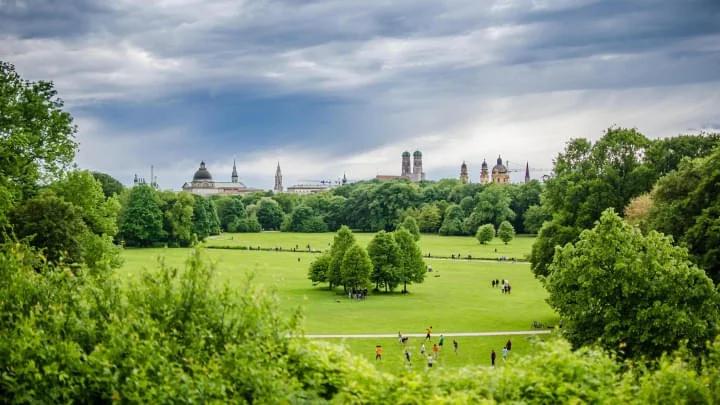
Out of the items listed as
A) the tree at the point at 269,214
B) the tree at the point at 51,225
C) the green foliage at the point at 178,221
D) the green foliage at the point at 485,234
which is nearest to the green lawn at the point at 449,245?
the green foliage at the point at 485,234

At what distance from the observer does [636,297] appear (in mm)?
24391

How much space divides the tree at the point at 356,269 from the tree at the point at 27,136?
2380 centimetres

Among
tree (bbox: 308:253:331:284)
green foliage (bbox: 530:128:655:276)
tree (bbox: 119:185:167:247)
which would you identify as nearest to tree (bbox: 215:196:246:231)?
tree (bbox: 119:185:167:247)

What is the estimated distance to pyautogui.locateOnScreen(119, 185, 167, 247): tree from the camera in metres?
94.8

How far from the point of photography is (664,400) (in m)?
11.8

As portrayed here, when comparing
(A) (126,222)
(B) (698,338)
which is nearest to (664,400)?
(B) (698,338)

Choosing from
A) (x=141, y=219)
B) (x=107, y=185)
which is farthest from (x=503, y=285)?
(x=107, y=185)

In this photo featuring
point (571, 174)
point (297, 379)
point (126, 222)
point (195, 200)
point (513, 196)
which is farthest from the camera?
point (513, 196)

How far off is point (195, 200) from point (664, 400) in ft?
336

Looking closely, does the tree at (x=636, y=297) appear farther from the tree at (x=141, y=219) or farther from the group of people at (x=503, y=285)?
the tree at (x=141, y=219)

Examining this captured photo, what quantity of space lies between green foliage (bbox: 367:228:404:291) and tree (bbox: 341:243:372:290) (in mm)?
2120

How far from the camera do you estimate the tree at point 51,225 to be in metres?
38.4

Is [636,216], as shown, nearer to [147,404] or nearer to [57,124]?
[57,124]

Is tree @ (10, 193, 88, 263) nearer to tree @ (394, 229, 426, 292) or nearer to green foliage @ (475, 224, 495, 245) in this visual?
tree @ (394, 229, 426, 292)
